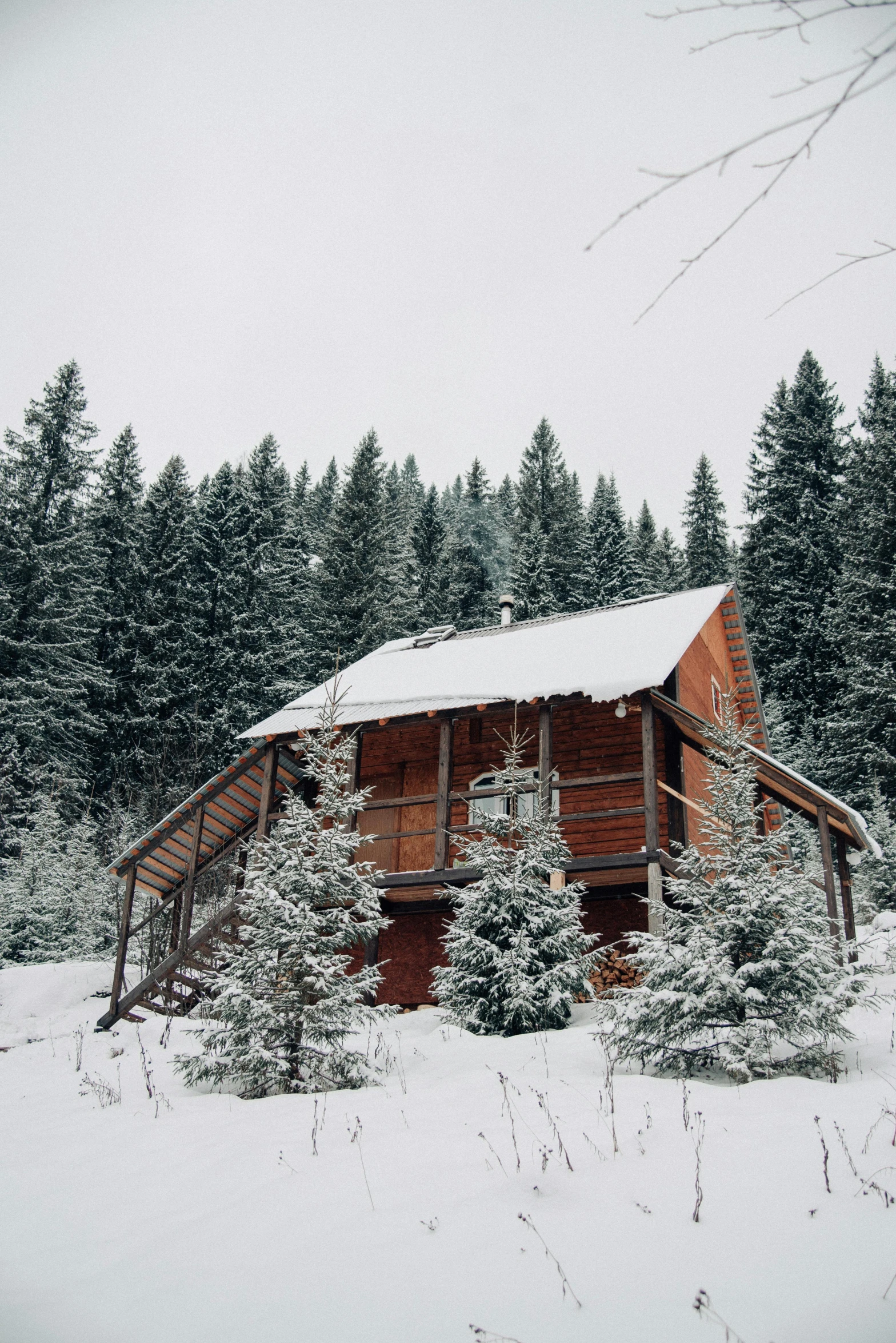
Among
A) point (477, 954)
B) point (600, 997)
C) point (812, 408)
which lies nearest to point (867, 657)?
point (812, 408)

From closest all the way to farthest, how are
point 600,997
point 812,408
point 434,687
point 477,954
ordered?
1. point 477,954
2. point 600,997
3. point 434,687
4. point 812,408

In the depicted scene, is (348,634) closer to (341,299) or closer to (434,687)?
(434,687)

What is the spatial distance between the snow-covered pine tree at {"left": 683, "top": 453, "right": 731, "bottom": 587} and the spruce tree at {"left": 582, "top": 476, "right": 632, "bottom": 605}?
12.3 ft

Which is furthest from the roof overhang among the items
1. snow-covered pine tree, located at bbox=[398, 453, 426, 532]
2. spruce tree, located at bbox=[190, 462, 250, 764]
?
snow-covered pine tree, located at bbox=[398, 453, 426, 532]

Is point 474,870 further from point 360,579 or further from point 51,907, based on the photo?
point 360,579

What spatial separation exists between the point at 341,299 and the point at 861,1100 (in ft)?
17.8

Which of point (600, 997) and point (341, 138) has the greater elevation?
point (341, 138)

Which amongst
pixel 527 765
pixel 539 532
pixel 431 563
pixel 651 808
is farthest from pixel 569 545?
pixel 651 808

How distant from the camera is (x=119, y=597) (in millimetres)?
33406

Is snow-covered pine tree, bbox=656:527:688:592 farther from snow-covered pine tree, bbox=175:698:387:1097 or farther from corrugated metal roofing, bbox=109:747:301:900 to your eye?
snow-covered pine tree, bbox=175:698:387:1097

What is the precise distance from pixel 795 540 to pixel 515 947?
88.4ft

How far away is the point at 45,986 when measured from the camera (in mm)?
17766

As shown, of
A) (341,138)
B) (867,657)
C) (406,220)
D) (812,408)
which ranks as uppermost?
(812,408)

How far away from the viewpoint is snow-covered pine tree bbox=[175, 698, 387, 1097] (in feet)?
25.4
